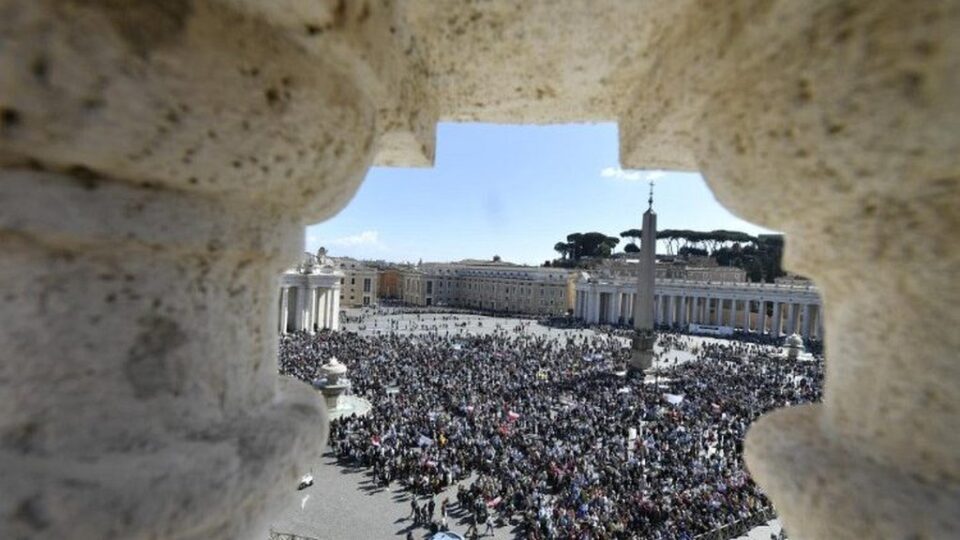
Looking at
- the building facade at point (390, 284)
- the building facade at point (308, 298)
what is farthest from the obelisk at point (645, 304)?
the building facade at point (390, 284)

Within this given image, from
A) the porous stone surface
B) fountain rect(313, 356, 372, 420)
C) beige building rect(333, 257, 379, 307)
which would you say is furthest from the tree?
the porous stone surface

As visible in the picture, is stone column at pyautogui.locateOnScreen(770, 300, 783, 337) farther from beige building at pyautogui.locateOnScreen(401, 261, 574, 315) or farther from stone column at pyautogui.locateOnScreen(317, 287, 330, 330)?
stone column at pyautogui.locateOnScreen(317, 287, 330, 330)

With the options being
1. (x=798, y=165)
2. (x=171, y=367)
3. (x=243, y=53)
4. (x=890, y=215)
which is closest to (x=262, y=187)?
(x=243, y=53)

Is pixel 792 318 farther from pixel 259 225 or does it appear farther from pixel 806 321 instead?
pixel 259 225

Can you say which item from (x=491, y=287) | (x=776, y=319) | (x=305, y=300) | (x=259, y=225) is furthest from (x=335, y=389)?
(x=491, y=287)

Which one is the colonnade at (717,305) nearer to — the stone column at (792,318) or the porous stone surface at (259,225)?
the stone column at (792,318)

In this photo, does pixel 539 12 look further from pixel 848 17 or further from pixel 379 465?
pixel 379 465
